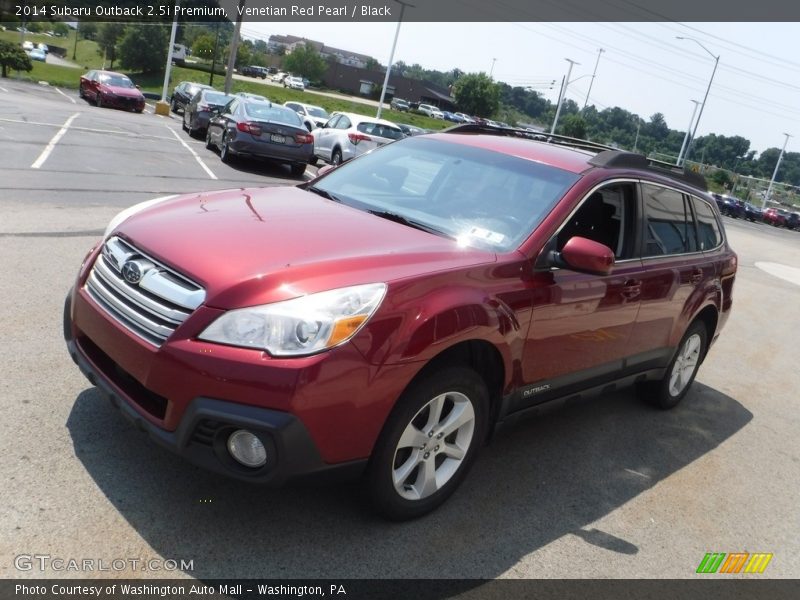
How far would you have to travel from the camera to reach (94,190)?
32.3 feet

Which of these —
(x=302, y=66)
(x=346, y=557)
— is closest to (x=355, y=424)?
(x=346, y=557)

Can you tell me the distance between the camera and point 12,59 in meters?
53.7

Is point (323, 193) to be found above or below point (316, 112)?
above

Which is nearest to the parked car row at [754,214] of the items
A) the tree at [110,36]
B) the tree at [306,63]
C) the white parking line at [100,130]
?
the white parking line at [100,130]

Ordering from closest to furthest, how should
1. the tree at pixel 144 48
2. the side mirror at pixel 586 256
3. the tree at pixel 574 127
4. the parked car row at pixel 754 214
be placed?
the side mirror at pixel 586 256 < the parked car row at pixel 754 214 < the tree at pixel 144 48 < the tree at pixel 574 127

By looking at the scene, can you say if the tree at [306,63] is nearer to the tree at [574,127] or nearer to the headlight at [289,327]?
the tree at [574,127]

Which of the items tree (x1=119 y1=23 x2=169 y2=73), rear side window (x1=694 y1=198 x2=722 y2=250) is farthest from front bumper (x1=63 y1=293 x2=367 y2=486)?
tree (x1=119 y1=23 x2=169 y2=73)

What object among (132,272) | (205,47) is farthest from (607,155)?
(205,47)

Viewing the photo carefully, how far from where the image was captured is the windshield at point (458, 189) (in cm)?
377

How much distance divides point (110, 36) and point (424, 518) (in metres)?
94.0

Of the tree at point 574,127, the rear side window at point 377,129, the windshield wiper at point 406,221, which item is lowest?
the rear side window at point 377,129

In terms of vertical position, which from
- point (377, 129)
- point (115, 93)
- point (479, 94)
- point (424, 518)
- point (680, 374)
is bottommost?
point (115, 93)

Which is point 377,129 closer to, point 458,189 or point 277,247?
point 458,189

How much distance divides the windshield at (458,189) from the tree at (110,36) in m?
88.8
